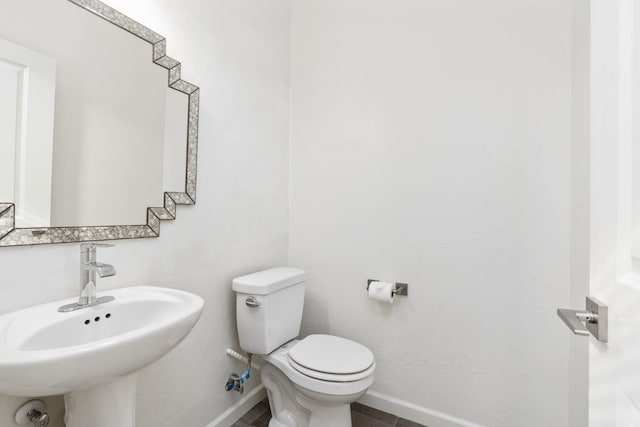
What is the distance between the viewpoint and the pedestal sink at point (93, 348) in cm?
58

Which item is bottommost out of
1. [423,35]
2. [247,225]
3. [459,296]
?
[459,296]

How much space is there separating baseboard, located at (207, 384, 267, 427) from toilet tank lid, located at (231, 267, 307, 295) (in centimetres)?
63

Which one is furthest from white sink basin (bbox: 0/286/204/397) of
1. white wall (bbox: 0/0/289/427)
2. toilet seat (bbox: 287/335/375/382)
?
toilet seat (bbox: 287/335/375/382)

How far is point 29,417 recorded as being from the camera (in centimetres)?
83

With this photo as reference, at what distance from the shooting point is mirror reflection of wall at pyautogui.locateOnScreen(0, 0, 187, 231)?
2.87 ft

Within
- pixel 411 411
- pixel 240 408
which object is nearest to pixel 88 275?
pixel 240 408

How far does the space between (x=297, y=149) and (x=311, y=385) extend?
1344 mm

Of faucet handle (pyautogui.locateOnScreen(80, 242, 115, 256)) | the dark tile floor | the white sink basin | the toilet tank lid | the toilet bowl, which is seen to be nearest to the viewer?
the white sink basin

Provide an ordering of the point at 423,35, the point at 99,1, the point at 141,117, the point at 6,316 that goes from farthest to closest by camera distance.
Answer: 1. the point at 423,35
2. the point at 141,117
3. the point at 99,1
4. the point at 6,316

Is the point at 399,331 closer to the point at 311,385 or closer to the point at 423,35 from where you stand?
the point at 311,385

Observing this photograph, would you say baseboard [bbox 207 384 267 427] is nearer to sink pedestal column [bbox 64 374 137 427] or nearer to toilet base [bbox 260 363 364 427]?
toilet base [bbox 260 363 364 427]

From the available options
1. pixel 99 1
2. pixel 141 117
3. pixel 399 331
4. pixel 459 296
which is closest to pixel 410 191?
pixel 459 296

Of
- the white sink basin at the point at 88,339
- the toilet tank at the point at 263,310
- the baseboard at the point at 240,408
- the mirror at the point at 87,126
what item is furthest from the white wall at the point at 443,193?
the white sink basin at the point at 88,339

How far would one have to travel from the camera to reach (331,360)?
4.25 feet
